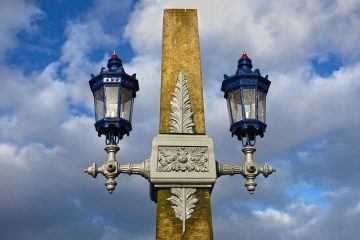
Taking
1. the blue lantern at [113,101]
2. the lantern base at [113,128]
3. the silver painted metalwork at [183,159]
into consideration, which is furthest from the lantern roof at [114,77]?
the silver painted metalwork at [183,159]

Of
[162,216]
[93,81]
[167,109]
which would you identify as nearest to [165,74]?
[167,109]

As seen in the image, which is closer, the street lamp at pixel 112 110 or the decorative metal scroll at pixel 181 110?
the street lamp at pixel 112 110

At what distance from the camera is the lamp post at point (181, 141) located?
330 inches

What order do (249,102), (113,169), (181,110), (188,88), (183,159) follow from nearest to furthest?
(113,169) < (183,159) < (249,102) < (181,110) < (188,88)

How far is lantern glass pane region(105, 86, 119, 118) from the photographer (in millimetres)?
8531

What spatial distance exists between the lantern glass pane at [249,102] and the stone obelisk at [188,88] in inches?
30.6

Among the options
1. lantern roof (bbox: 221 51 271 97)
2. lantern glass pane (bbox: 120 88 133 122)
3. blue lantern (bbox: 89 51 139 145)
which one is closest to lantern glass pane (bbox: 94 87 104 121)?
blue lantern (bbox: 89 51 139 145)

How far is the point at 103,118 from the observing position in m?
8.50

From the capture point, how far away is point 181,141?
8719 mm

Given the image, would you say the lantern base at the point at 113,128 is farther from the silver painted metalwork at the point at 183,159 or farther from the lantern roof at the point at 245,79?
the lantern roof at the point at 245,79

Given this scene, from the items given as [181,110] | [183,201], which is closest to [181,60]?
[181,110]

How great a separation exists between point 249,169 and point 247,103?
1.01 meters

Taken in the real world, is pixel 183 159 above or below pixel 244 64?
below

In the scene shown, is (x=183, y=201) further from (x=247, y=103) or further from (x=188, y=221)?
(x=247, y=103)
